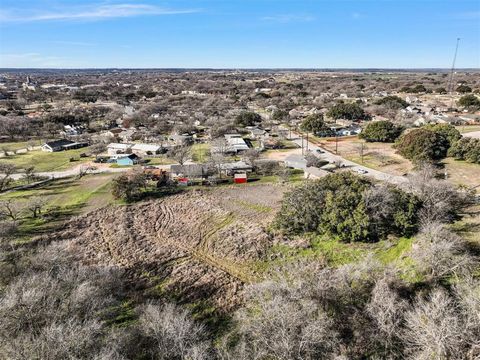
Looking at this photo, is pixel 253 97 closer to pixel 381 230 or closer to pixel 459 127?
pixel 459 127

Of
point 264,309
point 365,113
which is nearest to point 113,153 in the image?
point 264,309

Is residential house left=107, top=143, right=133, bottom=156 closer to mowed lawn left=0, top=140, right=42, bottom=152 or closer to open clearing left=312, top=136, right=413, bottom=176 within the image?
mowed lawn left=0, top=140, right=42, bottom=152

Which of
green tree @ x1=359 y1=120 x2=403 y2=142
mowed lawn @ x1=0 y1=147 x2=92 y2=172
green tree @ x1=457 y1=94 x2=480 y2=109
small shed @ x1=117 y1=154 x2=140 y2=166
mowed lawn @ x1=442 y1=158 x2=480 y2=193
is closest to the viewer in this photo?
mowed lawn @ x1=442 y1=158 x2=480 y2=193

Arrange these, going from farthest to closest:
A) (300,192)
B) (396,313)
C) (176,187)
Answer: (176,187), (300,192), (396,313)

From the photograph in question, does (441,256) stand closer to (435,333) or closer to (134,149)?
(435,333)

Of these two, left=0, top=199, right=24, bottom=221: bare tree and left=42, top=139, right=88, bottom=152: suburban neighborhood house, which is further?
left=42, top=139, right=88, bottom=152: suburban neighborhood house

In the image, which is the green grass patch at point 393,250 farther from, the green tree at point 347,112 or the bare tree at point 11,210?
the green tree at point 347,112

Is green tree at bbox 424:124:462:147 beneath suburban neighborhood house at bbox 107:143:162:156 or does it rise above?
above

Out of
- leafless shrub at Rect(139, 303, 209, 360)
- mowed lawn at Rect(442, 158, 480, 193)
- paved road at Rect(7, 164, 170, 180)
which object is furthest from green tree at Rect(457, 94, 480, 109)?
leafless shrub at Rect(139, 303, 209, 360)
